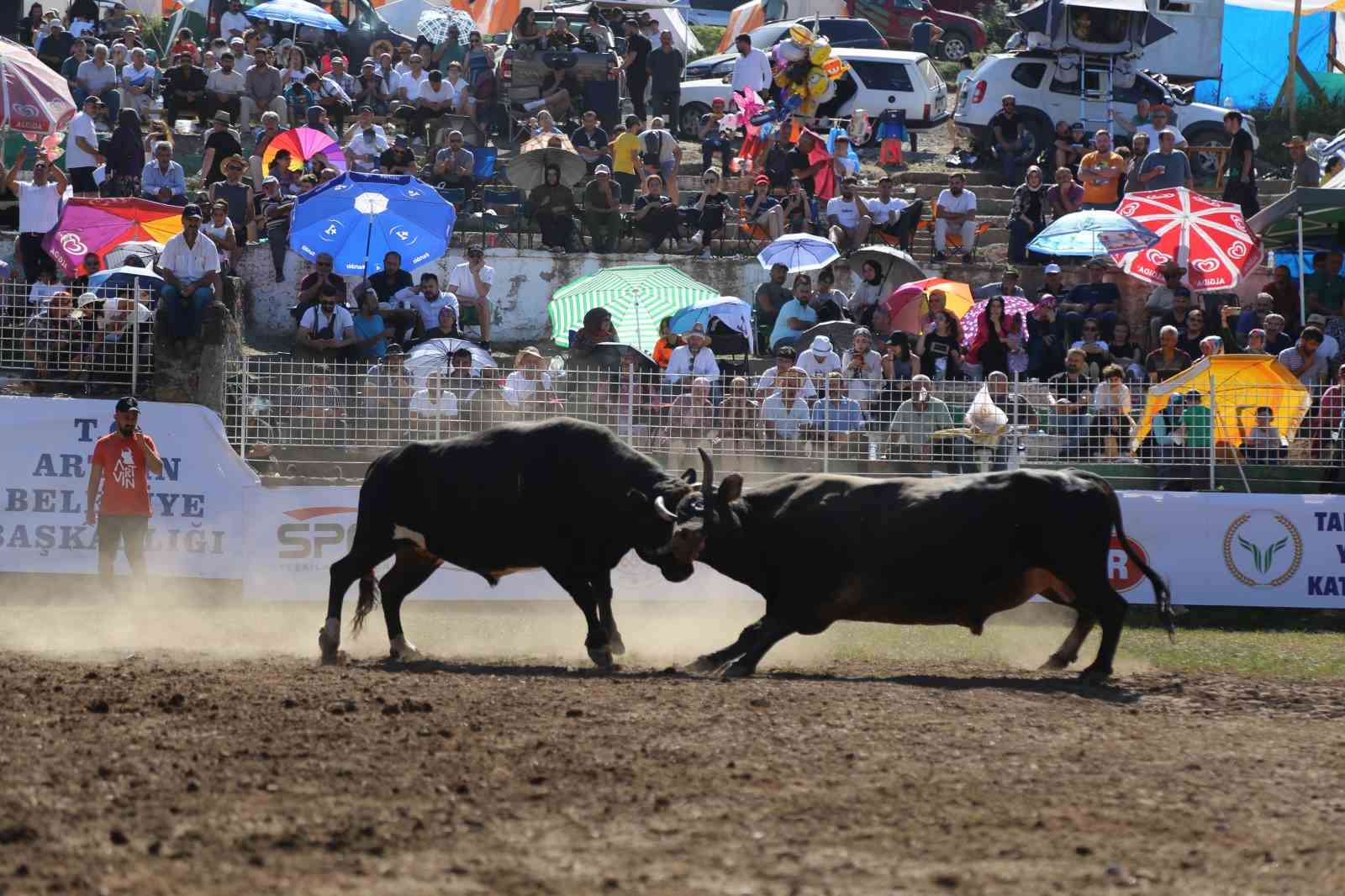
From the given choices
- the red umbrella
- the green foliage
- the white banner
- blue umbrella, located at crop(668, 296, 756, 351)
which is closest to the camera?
the white banner

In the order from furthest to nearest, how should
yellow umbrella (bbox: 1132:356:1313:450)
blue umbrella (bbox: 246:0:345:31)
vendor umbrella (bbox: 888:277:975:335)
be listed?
1. blue umbrella (bbox: 246:0:345:31)
2. vendor umbrella (bbox: 888:277:975:335)
3. yellow umbrella (bbox: 1132:356:1313:450)

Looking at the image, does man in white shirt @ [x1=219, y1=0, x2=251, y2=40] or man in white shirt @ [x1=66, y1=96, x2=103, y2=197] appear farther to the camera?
man in white shirt @ [x1=219, y1=0, x2=251, y2=40]

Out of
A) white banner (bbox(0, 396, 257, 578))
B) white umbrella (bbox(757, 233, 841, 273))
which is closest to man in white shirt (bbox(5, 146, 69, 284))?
white banner (bbox(0, 396, 257, 578))

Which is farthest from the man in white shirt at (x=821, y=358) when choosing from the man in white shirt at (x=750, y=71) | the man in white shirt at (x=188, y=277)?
the man in white shirt at (x=750, y=71)

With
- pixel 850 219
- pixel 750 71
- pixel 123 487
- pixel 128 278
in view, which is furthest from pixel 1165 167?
pixel 123 487

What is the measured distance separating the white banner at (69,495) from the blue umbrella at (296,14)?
48.2 feet

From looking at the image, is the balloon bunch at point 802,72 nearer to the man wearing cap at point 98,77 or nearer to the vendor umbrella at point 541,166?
the vendor umbrella at point 541,166

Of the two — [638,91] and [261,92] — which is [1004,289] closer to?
[638,91]

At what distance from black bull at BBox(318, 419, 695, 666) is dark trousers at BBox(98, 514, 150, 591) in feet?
11.3

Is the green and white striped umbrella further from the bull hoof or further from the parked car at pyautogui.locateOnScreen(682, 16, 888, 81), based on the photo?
the parked car at pyautogui.locateOnScreen(682, 16, 888, 81)

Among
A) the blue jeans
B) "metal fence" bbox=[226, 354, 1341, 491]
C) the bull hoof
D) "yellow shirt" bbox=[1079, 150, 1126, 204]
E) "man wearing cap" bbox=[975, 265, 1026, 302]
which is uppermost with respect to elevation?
"yellow shirt" bbox=[1079, 150, 1126, 204]

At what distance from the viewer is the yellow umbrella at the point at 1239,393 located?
1733 centimetres

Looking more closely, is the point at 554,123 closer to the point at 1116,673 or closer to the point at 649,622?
the point at 649,622

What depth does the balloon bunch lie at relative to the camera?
2859 centimetres
